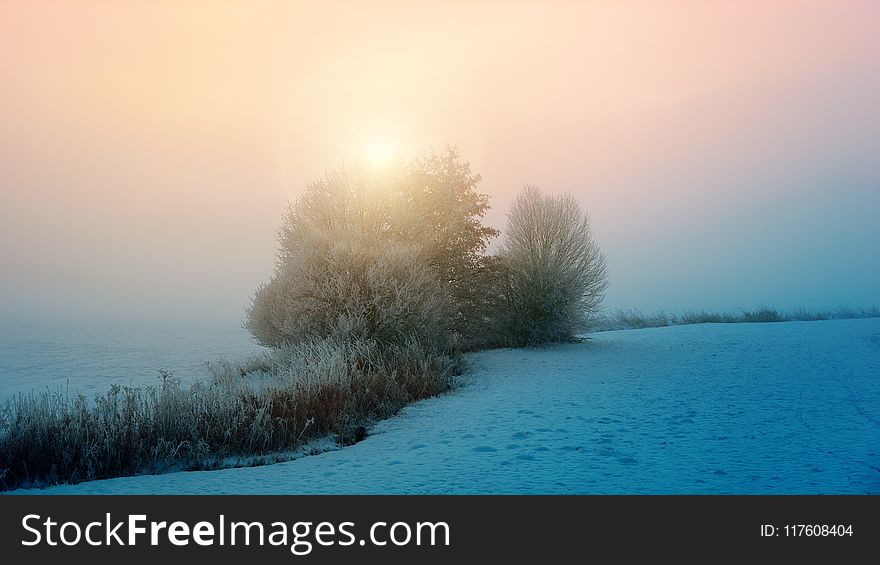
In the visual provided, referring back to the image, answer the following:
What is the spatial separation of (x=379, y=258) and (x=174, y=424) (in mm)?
7087

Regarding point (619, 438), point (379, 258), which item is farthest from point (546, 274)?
point (619, 438)

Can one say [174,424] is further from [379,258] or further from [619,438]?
[379,258]

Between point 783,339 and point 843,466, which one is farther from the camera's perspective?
point 783,339

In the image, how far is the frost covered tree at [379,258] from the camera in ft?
42.8

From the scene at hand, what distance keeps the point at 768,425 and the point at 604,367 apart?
17.2 feet

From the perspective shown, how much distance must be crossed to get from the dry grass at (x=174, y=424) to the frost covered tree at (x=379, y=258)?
3509 mm

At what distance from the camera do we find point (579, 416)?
795cm

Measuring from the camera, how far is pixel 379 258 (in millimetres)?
13438

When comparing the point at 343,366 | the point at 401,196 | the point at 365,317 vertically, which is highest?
the point at 401,196

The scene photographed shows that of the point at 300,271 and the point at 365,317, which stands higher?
the point at 300,271

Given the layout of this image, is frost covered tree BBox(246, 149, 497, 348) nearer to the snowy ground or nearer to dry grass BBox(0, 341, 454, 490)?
Answer: the snowy ground
